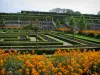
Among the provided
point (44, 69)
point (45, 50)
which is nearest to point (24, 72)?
point (44, 69)

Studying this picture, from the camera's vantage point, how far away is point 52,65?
6684mm

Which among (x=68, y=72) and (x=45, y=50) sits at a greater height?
(x=68, y=72)

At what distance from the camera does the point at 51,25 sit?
67688mm

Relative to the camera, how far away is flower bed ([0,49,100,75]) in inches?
258

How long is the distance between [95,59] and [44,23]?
61384mm

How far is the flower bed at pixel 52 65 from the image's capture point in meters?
6.56

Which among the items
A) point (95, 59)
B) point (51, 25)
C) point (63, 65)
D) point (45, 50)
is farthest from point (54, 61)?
point (51, 25)

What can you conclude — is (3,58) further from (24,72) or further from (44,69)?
(44,69)

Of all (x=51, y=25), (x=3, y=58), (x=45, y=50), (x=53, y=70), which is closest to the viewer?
(x=53, y=70)

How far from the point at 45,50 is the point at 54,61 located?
277 inches

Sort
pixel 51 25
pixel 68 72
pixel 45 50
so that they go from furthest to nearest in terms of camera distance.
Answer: pixel 51 25 → pixel 45 50 → pixel 68 72

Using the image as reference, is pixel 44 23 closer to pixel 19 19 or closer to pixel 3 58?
pixel 19 19

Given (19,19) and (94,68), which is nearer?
(94,68)

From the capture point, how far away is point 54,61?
7.66 m
